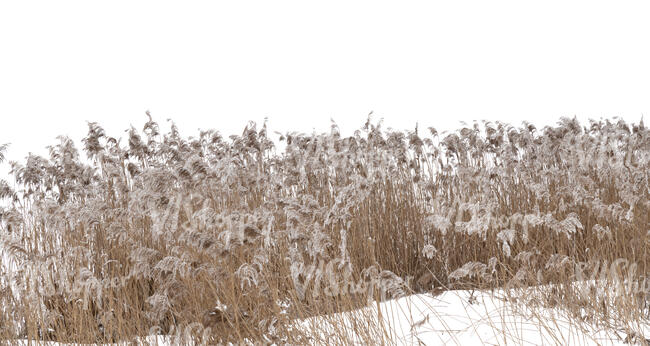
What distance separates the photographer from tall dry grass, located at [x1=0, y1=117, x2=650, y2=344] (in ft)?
13.4

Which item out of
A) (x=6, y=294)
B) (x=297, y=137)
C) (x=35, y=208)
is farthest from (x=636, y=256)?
(x=35, y=208)

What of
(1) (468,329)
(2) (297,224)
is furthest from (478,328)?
(2) (297,224)

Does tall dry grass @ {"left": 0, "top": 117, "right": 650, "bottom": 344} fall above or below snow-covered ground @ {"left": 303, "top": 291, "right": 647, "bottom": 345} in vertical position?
above

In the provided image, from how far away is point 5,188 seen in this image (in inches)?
259

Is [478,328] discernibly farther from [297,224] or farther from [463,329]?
[297,224]

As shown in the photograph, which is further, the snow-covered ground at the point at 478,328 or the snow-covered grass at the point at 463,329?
the snow-covered ground at the point at 478,328

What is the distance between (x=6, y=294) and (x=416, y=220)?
Result: 141 inches

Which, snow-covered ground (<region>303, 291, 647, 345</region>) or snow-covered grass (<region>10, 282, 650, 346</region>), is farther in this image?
snow-covered ground (<region>303, 291, 647, 345</region>)

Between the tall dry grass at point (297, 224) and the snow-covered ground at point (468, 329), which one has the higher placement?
the tall dry grass at point (297, 224)

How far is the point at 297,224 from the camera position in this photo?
3.89 meters

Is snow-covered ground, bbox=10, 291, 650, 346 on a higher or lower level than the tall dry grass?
lower

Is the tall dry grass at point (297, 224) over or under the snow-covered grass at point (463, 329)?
over

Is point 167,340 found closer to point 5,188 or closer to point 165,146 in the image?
point 165,146

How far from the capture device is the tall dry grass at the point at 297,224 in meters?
4.09
